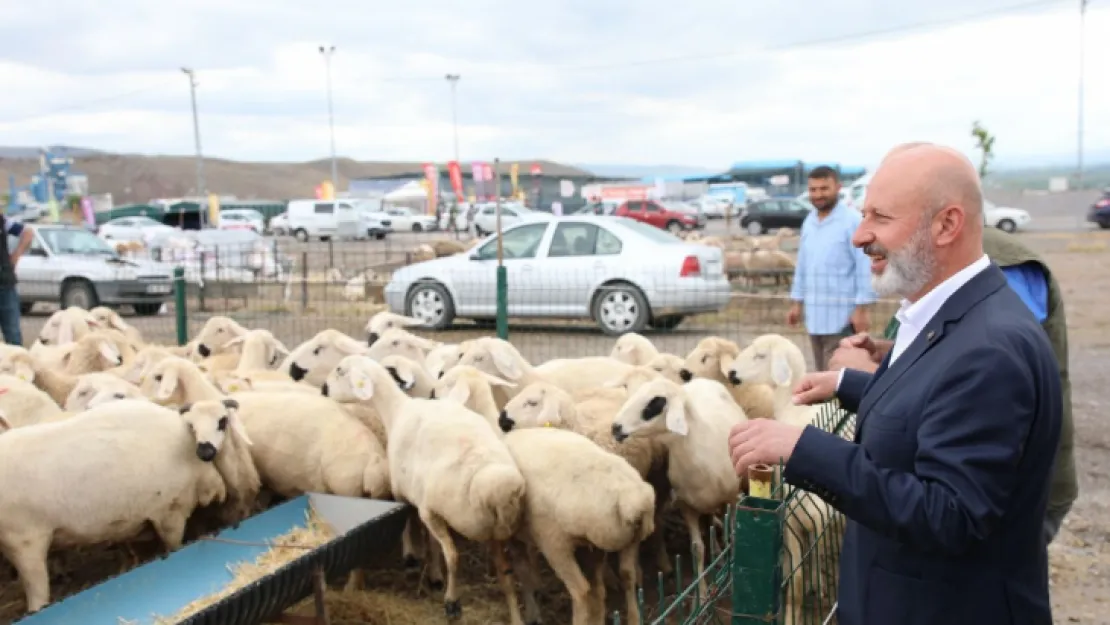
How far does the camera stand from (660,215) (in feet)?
142

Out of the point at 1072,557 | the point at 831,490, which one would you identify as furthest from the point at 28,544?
the point at 1072,557

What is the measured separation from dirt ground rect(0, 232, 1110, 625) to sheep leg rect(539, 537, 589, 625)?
658 mm

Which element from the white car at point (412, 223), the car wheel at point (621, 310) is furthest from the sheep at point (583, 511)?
the white car at point (412, 223)

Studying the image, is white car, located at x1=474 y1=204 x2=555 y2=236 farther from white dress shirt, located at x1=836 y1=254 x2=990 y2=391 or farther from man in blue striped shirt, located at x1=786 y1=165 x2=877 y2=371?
white dress shirt, located at x1=836 y1=254 x2=990 y2=391

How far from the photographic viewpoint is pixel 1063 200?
56562 mm

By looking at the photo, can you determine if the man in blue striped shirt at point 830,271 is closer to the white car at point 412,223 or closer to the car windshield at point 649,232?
the car windshield at point 649,232

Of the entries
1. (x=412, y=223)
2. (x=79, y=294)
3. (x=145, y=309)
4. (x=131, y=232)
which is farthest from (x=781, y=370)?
(x=412, y=223)

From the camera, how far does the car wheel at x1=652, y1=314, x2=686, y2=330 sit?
13.1m

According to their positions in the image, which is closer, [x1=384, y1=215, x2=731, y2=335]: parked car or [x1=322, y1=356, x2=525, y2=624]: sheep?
[x1=322, y1=356, x2=525, y2=624]: sheep

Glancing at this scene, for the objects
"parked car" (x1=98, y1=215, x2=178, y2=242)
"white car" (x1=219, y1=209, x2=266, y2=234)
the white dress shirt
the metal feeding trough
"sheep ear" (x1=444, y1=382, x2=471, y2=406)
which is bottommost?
Answer: the metal feeding trough

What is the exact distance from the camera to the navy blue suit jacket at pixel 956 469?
1976 millimetres

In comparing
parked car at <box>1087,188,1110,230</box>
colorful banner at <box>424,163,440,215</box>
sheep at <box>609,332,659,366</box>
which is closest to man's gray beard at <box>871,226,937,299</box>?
sheep at <box>609,332,659,366</box>

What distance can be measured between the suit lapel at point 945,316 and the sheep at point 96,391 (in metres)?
5.55

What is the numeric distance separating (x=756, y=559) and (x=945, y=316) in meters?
0.77
